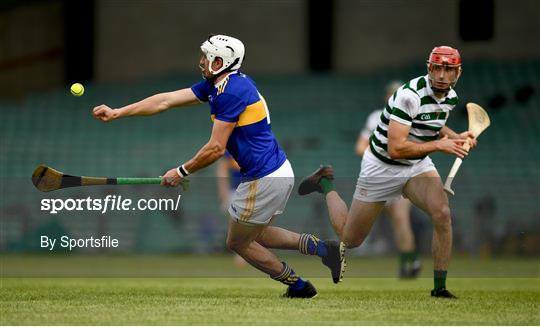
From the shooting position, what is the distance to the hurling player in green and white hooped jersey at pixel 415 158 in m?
9.67

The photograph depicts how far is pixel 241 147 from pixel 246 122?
0.21 meters

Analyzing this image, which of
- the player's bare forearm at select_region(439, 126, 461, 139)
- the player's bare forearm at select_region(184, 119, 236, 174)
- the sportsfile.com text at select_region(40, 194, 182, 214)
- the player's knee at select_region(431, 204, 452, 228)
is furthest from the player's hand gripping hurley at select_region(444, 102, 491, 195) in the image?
the sportsfile.com text at select_region(40, 194, 182, 214)

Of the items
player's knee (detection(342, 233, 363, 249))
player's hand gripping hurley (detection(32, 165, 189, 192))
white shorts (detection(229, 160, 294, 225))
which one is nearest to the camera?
white shorts (detection(229, 160, 294, 225))

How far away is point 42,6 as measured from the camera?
2594 cm

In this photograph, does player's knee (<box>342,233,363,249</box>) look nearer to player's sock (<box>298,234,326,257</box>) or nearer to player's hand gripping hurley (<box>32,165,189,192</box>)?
player's sock (<box>298,234,326,257</box>)

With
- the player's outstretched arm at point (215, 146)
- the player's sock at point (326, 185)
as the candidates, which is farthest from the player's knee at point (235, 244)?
the player's sock at point (326, 185)

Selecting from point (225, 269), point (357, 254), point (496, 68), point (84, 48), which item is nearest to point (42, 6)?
point (84, 48)

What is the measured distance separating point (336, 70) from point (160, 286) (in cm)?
1395

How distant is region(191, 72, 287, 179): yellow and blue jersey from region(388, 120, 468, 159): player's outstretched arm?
86cm

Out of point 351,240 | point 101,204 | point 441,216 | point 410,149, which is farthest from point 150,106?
point 441,216

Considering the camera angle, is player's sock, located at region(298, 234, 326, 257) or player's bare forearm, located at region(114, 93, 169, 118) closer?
player's bare forearm, located at region(114, 93, 169, 118)

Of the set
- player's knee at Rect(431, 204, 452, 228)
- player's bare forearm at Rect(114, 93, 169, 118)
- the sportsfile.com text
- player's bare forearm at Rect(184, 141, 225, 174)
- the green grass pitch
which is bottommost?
the green grass pitch

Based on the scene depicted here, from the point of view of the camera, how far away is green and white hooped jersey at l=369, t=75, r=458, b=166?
968 cm

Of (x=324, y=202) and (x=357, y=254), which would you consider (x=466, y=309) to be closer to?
(x=324, y=202)
